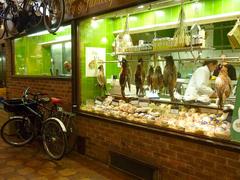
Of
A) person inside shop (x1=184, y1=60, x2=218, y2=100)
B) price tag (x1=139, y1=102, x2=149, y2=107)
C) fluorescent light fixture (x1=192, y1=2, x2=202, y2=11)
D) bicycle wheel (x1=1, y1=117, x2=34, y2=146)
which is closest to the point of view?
person inside shop (x1=184, y1=60, x2=218, y2=100)

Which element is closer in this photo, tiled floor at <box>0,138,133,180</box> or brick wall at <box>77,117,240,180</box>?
brick wall at <box>77,117,240,180</box>

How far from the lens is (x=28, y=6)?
6371 millimetres

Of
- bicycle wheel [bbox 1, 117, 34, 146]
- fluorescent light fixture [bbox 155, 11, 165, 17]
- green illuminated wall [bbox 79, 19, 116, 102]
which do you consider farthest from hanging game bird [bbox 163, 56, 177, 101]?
bicycle wheel [bbox 1, 117, 34, 146]

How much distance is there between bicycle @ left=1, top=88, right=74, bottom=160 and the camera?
4.97 metres

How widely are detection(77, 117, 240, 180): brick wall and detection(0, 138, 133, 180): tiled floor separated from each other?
299 millimetres

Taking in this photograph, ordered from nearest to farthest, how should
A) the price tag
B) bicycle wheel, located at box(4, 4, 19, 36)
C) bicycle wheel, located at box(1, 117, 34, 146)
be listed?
the price tag → bicycle wheel, located at box(1, 117, 34, 146) → bicycle wheel, located at box(4, 4, 19, 36)

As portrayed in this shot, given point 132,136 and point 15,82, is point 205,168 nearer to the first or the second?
point 132,136

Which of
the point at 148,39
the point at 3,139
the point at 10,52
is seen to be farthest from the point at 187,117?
the point at 10,52

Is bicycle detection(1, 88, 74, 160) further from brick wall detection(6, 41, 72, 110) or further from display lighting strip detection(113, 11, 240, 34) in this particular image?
display lighting strip detection(113, 11, 240, 34)

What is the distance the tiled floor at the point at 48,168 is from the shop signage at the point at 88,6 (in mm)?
2598

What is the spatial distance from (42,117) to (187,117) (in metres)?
3.09

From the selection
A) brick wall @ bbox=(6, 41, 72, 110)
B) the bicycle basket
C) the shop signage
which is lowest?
the bicycle basket

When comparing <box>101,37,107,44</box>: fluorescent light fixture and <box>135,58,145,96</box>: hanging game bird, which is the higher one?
<box>101,37,107,44</box>: fluorescent light fixture

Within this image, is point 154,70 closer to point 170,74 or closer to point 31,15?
point 170,74
